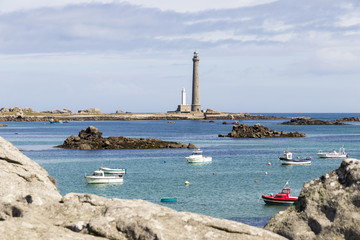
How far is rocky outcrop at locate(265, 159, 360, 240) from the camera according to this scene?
32.8 feet

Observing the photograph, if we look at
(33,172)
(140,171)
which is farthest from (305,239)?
(140,171)

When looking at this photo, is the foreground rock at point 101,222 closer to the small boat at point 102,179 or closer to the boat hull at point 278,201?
the boat hull at point 278,201

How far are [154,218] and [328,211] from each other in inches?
147

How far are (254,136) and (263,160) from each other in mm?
54004

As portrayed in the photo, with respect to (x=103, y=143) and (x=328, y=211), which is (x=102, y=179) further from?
(x=328, y=211)

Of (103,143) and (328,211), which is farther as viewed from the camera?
(103,143)

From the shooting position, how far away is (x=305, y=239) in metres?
10.1

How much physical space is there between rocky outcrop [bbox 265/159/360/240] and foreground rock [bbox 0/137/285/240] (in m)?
0.87

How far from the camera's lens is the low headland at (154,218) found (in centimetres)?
876

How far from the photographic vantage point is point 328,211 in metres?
10.2

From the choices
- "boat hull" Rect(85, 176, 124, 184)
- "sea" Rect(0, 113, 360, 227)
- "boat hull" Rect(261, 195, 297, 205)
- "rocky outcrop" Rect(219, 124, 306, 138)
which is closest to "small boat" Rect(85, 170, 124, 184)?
"boat hull" Rect(85, 176, 124, 184)

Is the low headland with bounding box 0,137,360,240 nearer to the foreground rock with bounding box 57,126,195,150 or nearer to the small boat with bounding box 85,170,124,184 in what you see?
the small boat with bounding box 85,170,124,184

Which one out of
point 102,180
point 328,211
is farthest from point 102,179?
point 328,211

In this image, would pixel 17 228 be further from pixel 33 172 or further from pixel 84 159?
pixel 84 159
